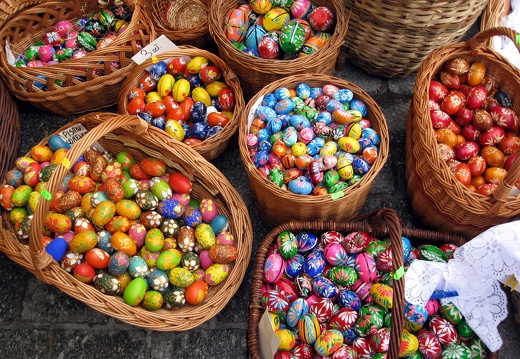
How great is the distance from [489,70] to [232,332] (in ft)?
5.33

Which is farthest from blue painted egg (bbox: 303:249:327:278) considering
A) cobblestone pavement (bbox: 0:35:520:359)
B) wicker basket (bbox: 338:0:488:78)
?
wicker basket (bbox: 338:0:488:78)

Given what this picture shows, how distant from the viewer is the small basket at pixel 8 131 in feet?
6.40

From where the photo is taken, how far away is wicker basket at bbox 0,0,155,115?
200 centimetres

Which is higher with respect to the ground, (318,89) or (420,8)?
(420,8)

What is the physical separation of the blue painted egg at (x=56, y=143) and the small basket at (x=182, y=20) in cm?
81

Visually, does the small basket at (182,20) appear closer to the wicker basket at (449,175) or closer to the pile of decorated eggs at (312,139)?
the pile of decorated eggs at (312,139)

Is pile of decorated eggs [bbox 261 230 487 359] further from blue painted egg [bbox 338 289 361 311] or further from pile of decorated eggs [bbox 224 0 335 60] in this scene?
pile of decorated eggs [bbox 224 0 335 60]

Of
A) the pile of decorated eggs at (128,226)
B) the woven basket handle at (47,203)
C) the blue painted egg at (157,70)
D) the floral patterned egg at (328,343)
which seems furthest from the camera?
the blue painted egg at (157,70)

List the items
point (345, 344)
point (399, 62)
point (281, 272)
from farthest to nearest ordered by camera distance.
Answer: point (399, 62)
point (281, 272)
point (345, 344)

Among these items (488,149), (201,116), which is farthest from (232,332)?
(488,149)

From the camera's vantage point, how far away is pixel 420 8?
1.85 m

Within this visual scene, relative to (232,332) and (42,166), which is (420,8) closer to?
(232,332)

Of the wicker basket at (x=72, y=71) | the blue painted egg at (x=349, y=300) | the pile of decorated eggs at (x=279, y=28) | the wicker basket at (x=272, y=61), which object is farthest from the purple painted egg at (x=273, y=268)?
the wicker basket at (x=72, y=71)

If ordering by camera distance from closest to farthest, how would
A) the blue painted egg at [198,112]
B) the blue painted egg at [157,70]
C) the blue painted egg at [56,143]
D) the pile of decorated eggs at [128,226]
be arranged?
1. the pile of decorated eggs at [128,226]
2. the blue painted egg at [56,143]
3. the blue painted egg at [198,112]
4. the blue painted egg at [157,70]
